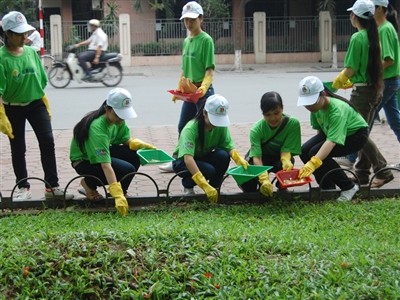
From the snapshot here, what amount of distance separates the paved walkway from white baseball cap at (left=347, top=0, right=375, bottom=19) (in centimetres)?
151

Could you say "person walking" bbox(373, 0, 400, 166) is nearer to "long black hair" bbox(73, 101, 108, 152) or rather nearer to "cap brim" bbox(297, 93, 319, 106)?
"cap brim" bbox(297, 93, 319, 106)

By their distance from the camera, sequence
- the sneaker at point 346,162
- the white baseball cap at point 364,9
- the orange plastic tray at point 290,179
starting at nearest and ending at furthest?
the orange plastic tray at point 290,179 → the white baseball cap at point 364,9 → the sneaker at point 346,162

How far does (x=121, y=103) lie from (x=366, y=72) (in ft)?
7.24

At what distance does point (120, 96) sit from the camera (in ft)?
18.6

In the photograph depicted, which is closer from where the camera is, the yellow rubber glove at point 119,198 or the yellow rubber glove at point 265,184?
the yellow rubber glove at point 119,198

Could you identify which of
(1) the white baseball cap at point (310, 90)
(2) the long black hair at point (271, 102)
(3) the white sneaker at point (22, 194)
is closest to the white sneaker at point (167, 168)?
(3) the white sneaker at point (22, 194)

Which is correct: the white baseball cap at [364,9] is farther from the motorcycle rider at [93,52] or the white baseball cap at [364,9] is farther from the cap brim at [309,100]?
the motorcycle rider at [93,52]

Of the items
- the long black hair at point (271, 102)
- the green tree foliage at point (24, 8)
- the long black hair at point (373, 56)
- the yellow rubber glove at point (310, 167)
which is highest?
the green tree foliage at point (24, 8)

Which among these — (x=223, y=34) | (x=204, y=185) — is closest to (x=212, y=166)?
(x=204, y=185)

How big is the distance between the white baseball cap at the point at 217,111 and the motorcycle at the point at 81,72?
1159cm

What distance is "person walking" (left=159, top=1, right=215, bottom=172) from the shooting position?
698 cm

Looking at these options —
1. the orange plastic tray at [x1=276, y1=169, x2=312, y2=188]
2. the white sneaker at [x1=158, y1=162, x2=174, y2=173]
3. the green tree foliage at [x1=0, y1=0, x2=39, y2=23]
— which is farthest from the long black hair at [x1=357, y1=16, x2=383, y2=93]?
the green tree foliage at [x1=0, y1=0, x2=39, y2=23]

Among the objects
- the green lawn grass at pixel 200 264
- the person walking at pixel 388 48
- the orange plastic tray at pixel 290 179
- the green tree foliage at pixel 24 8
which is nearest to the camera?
the green lawn grass at pixel 200 264

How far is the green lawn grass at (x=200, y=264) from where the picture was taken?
12.3 ft
